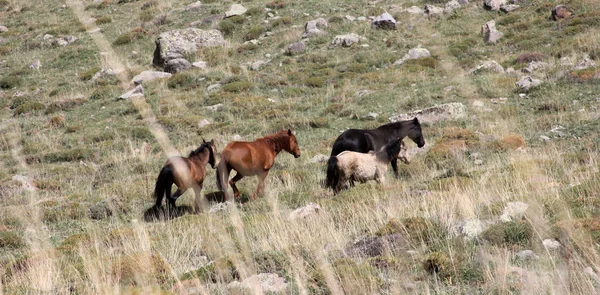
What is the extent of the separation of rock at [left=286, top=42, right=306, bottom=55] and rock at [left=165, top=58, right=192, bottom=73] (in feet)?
16.2

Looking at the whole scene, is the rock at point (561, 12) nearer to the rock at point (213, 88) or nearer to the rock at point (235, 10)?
the rock at point (213, 88)

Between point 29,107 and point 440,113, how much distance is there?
1740 centimetres

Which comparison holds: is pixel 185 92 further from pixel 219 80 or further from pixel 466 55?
pixel 466 55

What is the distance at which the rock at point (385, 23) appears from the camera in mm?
31703

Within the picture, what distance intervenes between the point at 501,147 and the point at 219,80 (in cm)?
1572

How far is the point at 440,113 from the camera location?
1847 cm

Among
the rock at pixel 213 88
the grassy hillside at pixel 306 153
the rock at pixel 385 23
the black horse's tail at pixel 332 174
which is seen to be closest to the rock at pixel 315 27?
the grassy hillside at pixel 306 153

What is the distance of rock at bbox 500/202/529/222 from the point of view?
7324 millimetres

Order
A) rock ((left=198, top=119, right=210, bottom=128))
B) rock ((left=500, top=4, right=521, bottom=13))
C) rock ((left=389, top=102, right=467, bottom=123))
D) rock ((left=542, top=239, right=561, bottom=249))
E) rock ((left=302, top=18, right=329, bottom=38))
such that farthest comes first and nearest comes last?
rock ((left=302, top=18, right=329, bottom=38))
rock ((left=500, top=4, right=521, bottom=13))
rock ((left=198, top=119, right=210, bottom=128))
rock ((left=389, top=102, right=467, bottom=123))
rock ((left=542, top=239, right=561, bottom=249))

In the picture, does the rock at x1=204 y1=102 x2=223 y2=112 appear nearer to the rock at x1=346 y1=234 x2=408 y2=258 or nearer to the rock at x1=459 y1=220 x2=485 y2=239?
the rock at x1=346 y1=234 x2=408 y2=258

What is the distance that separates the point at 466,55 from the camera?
2650cm

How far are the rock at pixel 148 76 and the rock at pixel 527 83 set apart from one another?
1566 cm

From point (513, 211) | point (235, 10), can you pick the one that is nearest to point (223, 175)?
point (513, 211)

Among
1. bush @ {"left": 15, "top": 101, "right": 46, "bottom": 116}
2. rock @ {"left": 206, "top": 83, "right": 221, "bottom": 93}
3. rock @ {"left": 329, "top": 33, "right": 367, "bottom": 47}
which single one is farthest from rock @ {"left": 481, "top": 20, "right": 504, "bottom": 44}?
bush @ {"left": 15, "top": 101, "right": 46, "bottom": 116}
